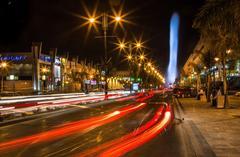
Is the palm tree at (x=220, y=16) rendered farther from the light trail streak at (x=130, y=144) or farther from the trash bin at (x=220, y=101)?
the trash bin at (x=220, y=101)

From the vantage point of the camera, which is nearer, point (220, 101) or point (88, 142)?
point (88, 142)

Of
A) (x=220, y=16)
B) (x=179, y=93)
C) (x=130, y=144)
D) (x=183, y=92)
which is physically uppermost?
(x=220, y=16)

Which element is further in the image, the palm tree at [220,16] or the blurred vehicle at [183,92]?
the blurred vehicle at [183,92]

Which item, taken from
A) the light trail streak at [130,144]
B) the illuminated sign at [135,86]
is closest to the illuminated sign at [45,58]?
the illuminated sign at [135,86]

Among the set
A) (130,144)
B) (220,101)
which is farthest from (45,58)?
(130,144)

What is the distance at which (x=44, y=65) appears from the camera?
323 ft

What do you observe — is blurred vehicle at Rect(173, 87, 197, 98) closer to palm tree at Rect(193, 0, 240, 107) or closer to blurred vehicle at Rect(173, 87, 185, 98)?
blurred vehicle at Rect(173, 87, 185, 98)

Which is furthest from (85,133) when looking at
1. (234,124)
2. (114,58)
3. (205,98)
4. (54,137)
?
(114,58)

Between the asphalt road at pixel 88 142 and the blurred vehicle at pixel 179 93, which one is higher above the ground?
the blurred vehicle at pixel 179 93

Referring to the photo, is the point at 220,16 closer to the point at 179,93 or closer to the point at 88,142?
the point at 88,142

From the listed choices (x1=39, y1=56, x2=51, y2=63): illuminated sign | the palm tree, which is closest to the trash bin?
the palm tree

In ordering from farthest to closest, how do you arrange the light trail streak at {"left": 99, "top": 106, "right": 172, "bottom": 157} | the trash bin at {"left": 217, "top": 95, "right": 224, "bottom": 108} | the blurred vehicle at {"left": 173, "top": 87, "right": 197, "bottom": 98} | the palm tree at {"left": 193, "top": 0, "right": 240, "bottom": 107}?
the blurred vehicle at {"left": 173, "top": 87, "right": 197, "bottom": 98} < the trash bin at {"left": 217, "top": 95, "right": 224, "bottom": 108} < the palm tree at {"left": 193, "top": 0, "right": 240, "bottom": 107} < the light trail streak at {"left": 99, "top": 106, "right": 172, "bottom": 157}

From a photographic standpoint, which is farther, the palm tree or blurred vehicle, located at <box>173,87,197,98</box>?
blurred vehicle, located at <box>173,87,197,98</box>

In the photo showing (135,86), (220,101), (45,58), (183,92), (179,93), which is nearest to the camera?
(220,101)
